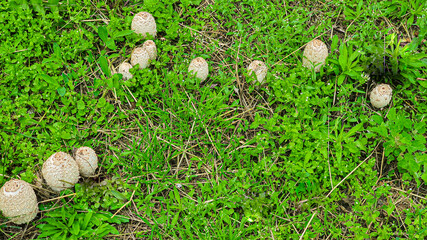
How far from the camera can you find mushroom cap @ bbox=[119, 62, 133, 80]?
12.6ft

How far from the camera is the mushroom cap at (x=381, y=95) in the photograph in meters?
3.82

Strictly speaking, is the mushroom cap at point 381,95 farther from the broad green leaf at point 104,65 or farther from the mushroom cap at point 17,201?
the mushroom cap at point 17,201

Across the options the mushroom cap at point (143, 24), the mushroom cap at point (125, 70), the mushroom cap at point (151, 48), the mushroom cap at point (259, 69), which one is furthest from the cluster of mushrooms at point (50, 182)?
the mushroom cap at point (259, 69)

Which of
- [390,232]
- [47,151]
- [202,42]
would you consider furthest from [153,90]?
[390,232]

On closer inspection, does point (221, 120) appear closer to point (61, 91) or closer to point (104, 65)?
point (104, 65)

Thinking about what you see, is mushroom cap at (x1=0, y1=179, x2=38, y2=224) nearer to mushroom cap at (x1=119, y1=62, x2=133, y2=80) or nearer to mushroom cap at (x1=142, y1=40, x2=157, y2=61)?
mushroom cap at (x1=119, y1=62, x2=133, y2=80)

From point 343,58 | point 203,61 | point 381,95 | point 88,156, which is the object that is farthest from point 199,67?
point 381,95

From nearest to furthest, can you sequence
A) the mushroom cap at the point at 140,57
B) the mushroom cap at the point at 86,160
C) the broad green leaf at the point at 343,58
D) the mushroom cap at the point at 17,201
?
the mushroom cap at the point at 17,201, the mushroom cap at the point at 86,160, the mushroom cap at the point at 140,57, the broad green leaf at the point at 343,58

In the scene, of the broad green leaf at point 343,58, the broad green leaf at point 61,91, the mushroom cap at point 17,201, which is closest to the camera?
the mushroom cap at point 17,201

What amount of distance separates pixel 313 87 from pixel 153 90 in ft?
5.80

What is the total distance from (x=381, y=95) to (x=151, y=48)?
2570mm

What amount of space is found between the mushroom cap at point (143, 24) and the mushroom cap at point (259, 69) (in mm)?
1242

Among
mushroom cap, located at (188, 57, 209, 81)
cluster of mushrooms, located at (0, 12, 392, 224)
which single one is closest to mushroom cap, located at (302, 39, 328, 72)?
cluster of mushrooms, located at (0, 12, 392, 224)

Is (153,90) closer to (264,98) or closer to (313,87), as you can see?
(264,98)
